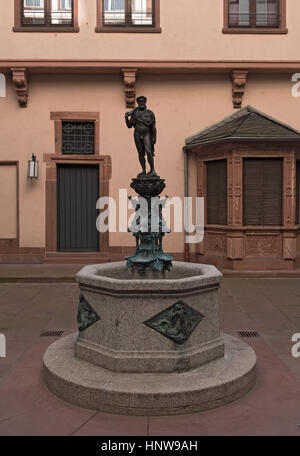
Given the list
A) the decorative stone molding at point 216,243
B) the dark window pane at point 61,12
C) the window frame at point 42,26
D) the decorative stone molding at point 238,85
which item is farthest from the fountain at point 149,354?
the dark window pane at point 61,12

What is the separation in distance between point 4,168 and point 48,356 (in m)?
8.81

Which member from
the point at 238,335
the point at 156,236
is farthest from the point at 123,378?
the point at 238,335

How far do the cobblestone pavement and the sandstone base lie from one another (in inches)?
3.1

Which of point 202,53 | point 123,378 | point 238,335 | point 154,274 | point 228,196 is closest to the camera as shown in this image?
point 123,378

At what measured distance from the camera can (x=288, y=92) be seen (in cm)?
1194

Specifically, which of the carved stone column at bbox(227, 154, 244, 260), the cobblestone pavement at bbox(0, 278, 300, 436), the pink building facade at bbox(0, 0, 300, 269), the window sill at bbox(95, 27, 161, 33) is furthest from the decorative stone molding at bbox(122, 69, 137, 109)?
the cobblestone pavement at bbox(0, 278, 300, 436)

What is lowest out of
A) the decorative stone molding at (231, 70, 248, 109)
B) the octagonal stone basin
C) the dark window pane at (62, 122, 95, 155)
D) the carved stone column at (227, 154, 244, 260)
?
the octagonal stone basin

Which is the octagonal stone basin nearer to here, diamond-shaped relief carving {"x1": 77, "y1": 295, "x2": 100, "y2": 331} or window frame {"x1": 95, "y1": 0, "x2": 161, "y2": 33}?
diamond-shaped relief carving {"x1": 77, "y1": 295, "x2": 100, "y2": 331}

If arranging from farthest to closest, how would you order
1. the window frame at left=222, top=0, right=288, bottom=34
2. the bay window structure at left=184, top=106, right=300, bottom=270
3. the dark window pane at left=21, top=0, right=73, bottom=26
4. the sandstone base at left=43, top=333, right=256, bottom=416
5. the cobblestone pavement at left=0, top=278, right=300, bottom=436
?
the dark window pane at left=21, top=0, right=73, bottom=26, the window frame at left=222, top=0, right=288, bottom=34, the bay window structure at left=184, top=106, right=300, bottom=270, the sandstone base at left=43, top=333, right=256, bottom=416, the cobblestone pavement at left=0, top=278, right=300, bottom=436

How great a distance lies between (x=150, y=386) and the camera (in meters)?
3.77

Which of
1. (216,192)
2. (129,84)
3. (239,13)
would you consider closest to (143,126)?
(216,192)

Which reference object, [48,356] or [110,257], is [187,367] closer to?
[48,356]

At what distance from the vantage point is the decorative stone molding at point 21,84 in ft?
37.6

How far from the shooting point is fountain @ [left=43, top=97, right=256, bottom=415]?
3.69 metres
